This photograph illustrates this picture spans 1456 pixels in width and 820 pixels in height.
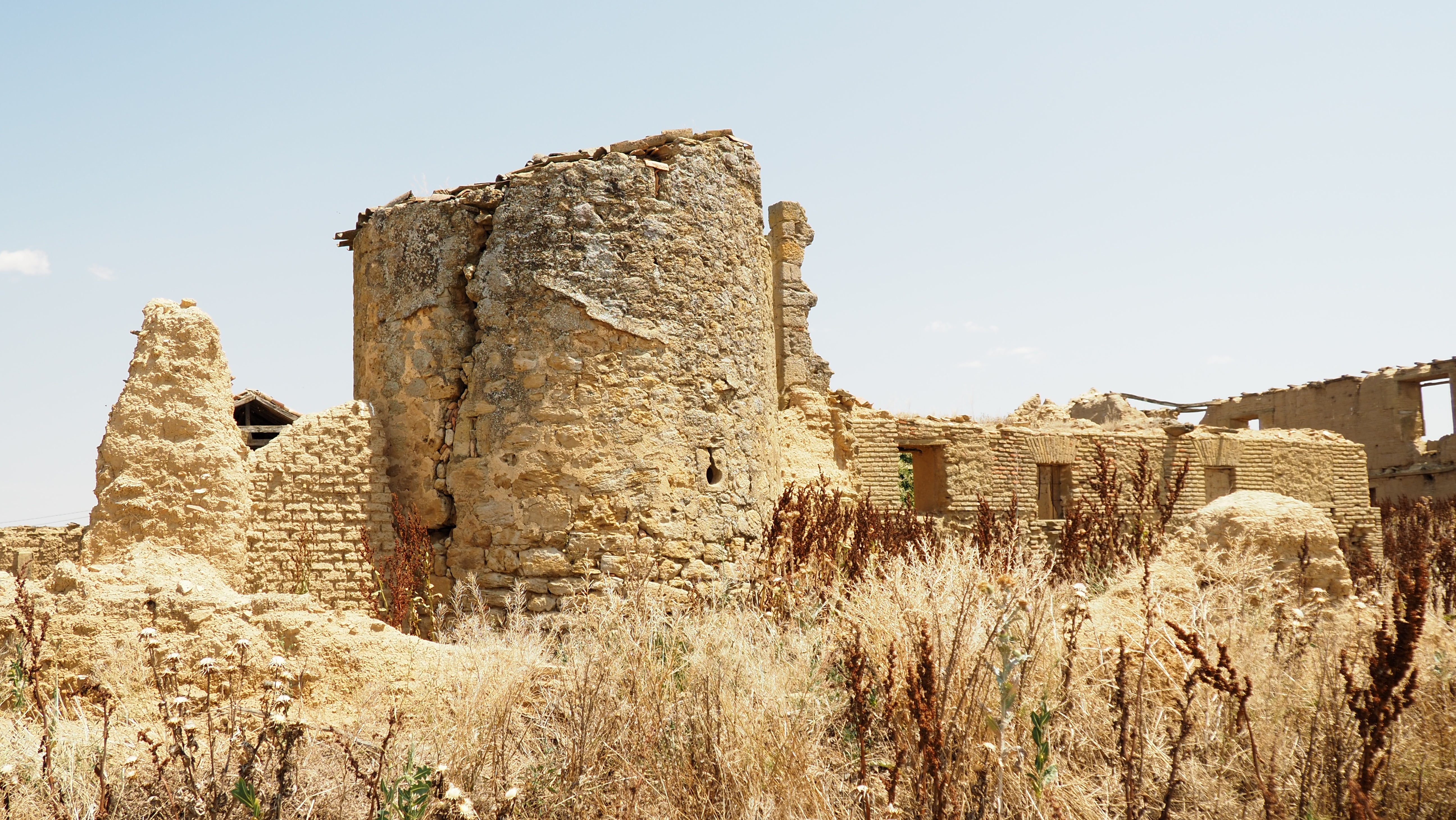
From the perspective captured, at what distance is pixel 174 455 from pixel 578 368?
2.50 m

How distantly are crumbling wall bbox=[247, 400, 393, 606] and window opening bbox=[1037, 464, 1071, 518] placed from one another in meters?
8.04

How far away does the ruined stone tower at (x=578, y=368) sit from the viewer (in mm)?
6953

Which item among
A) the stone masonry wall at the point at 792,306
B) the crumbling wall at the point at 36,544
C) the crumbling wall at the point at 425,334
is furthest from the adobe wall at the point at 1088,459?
the crumbling wall at the point at 36,544

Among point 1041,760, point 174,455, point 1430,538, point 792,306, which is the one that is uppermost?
point 792,306

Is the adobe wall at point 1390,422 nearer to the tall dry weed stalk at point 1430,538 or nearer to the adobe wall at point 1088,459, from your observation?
the tall dry weed stalk at point 1430,538

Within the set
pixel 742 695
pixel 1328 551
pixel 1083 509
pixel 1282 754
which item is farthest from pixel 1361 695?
pixel 1083 509

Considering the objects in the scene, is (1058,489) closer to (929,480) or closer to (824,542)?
(929,480)

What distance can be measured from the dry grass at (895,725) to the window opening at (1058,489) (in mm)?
6816

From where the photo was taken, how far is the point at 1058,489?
13031mm

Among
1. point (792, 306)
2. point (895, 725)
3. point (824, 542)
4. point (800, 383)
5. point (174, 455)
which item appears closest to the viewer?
point (895, 725)

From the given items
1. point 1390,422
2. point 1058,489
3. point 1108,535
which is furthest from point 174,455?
point 1390,422

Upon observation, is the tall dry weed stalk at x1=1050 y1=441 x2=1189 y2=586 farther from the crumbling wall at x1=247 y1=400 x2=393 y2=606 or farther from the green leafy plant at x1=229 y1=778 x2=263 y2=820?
the green leafy plant at x1=229 y1=778 x2=263 y2=820

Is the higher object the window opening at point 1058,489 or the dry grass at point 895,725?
the window opening at point 1058,489

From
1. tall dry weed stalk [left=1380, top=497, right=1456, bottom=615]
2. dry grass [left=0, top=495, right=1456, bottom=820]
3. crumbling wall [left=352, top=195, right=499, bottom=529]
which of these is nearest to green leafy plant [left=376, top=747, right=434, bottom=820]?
dry grass [left=0, top=495, right=1456, bottom=820]
